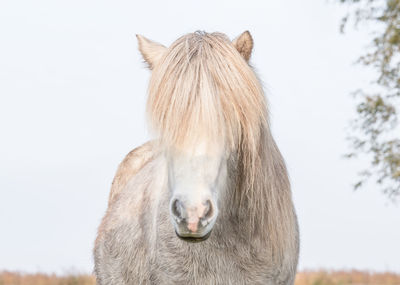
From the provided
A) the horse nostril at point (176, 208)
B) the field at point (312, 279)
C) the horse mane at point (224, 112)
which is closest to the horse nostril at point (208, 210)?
the horse nostril at point (176, 208)

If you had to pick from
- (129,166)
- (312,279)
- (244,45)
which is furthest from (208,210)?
(312,279)

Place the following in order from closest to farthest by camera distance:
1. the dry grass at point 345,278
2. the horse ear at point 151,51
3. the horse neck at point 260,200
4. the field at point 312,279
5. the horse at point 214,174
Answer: the horse at point 214,174 → the horse neck at point 260,200 → the horse ear at point 151,51 → the field at point 312,279 → the dry grass at point 345,278

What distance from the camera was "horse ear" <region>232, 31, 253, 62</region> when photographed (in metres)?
3.97

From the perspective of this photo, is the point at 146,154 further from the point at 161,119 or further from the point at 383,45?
the point at 383,45

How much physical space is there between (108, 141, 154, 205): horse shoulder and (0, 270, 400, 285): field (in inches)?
144

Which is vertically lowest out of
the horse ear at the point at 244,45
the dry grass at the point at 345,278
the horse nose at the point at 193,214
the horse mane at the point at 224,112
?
the dry grass at the point at 345,278

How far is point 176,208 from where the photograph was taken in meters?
3.25

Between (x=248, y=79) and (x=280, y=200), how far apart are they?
1.09 meters

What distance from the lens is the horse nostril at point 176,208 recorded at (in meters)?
3.21

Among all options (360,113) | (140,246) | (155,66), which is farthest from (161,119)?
(360,113)

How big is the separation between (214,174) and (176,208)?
325mm

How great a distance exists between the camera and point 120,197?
21.9ft

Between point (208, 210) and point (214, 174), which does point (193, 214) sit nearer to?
point (208, 210)

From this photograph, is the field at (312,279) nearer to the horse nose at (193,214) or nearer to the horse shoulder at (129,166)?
the horse shoulder at (129,166)
